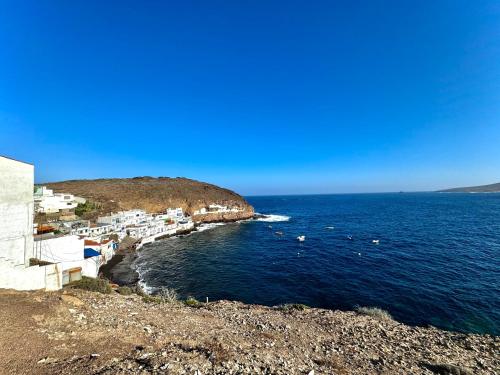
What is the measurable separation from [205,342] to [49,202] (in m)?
79.8

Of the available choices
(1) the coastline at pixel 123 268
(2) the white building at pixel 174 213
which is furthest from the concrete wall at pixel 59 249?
(2) the white building at pixel 174 213

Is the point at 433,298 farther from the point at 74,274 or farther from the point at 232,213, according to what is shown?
the point at 232,213

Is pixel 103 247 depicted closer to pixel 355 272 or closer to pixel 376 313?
pixel 355 272

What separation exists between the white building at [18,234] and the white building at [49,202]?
58.8 metres

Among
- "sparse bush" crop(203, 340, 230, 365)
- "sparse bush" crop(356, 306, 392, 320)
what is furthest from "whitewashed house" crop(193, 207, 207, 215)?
"sparse bush" crop(203, 340, 230, 365)

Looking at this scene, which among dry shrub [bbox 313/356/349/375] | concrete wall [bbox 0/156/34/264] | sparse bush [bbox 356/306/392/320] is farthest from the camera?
sparse bush [bbox 356/306/392/320]

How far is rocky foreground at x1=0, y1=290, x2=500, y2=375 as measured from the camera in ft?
33.1

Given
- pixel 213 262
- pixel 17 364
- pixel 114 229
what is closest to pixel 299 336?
pixel 17 364

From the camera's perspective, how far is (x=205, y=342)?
13078 mm

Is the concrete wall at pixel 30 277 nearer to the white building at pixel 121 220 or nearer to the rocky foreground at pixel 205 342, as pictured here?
the rocky foreground at pixel 205 342

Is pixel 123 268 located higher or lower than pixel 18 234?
lower

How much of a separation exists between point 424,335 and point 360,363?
29.7 feet

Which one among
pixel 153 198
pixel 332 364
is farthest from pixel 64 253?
pixel 153 198

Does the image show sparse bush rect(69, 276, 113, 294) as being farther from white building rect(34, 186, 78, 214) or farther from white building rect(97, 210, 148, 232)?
white building rect(34, 186, 78, 214)
